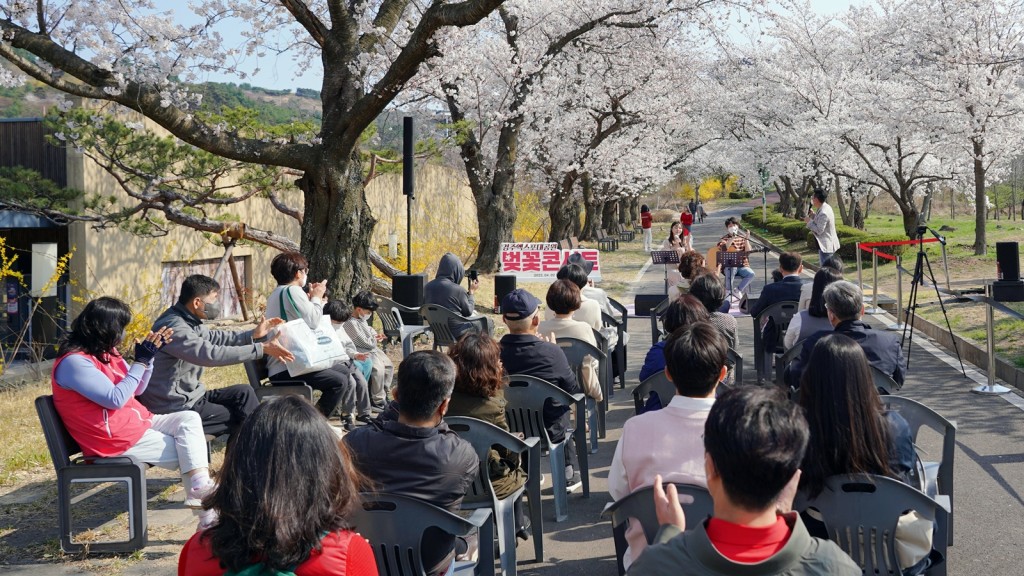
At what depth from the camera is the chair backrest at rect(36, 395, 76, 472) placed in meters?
4.99

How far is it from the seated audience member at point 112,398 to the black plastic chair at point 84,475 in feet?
0.16

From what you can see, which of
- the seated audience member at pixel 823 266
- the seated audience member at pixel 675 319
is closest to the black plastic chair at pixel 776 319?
the seated audience member at pixel 823 266

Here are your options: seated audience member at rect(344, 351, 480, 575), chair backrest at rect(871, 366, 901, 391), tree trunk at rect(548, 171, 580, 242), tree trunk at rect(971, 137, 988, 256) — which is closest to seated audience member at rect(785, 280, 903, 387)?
chair backrest at rect(871, 366, 901, 391)

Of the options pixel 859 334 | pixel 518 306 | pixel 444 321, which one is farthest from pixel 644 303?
pixel 859 334

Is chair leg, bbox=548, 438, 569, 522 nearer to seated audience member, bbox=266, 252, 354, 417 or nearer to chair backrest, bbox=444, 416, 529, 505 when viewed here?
chair backrest, bbox=444, 416, 529, 505

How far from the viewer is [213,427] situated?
19.2 feet

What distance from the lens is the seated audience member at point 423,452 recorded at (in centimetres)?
366

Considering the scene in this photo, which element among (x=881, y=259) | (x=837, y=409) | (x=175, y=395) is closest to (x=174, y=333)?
(x=175, y=395)

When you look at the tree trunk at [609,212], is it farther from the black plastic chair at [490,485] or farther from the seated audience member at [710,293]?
the black plastic chair at [490,485]

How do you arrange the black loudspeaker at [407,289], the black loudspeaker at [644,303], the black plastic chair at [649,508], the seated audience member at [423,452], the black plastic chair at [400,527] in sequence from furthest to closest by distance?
the black loudspeaker at [644,303] → the black loudspeaker at [407,289] → the seated audience member at [423,452] → the black plastic chair at [400,527] → the black plastic chair at [649,508]

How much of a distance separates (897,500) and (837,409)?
38 centimetres

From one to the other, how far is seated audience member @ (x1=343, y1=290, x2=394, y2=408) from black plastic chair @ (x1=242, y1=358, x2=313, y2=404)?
49.4 inches

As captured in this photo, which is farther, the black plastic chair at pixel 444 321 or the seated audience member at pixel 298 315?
the black plastic chair at pixel 444 321

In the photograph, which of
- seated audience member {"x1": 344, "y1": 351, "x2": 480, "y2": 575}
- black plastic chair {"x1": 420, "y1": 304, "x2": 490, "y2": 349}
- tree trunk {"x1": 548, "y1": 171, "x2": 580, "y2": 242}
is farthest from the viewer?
tree trunk {"x1": 548, "y1": 171, "x2": 580, "y2": 242}
